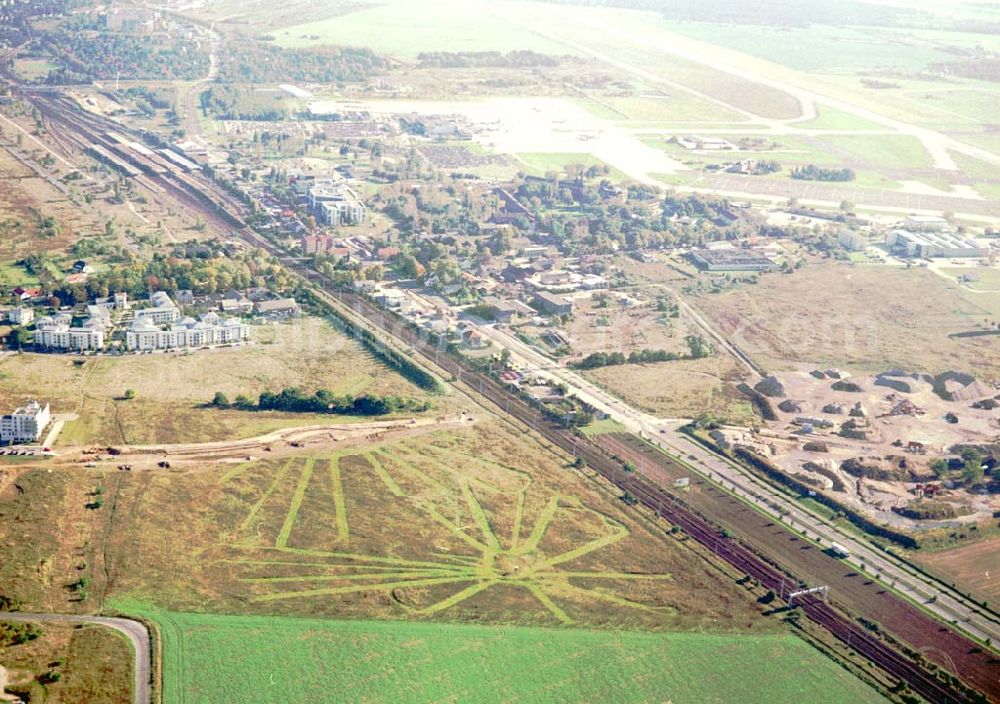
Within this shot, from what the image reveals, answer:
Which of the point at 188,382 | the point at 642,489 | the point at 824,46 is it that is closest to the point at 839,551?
the point at 642,489

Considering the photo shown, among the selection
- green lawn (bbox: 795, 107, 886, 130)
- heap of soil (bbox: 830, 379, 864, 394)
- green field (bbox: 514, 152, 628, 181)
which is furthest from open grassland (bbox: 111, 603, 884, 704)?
green lawn (bbox: 795, 107, 886, 130)

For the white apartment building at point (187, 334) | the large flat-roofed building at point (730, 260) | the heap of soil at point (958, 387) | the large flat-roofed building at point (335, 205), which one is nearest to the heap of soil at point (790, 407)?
the heap of soil at point (958, 387)

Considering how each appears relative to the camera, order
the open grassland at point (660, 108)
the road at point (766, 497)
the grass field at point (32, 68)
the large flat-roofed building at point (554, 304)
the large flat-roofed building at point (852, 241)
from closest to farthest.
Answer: the road at point (766, 497)
the large flat-roofed building at point (554, 304)
the large flat-roofed building at point (852, 241)
the open grassland at point (660, 108)
the grass field at point (32, 68)

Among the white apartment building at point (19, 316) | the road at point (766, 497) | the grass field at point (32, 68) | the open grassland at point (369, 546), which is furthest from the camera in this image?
the grass field at point (32, 68)

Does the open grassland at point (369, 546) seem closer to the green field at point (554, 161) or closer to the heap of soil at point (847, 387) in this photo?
the heap of soil at point (847, 387)

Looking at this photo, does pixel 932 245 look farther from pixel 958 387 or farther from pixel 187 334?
pixel 187 334

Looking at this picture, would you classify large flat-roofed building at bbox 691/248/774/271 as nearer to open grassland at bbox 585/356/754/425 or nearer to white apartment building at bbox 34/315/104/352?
open grassland at bbox 585/356/754/425
